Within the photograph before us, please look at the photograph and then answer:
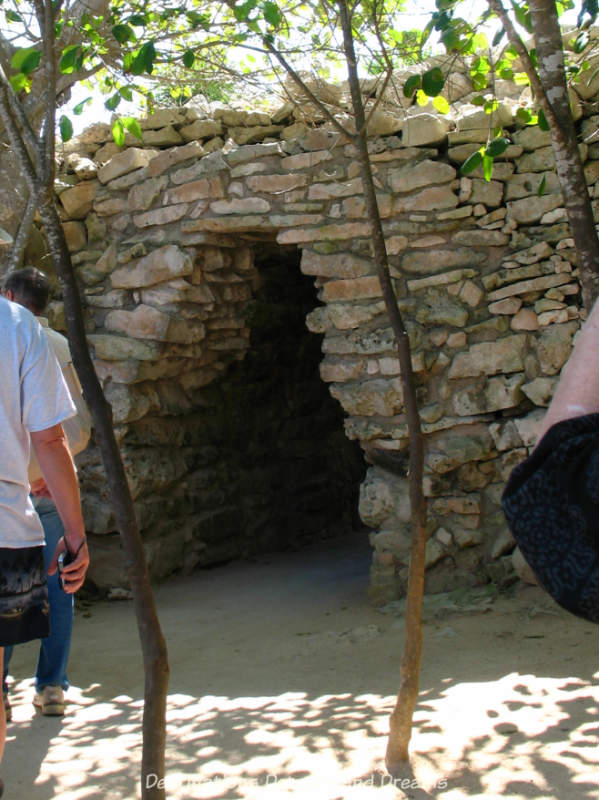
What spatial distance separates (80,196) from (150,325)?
0.94 metres

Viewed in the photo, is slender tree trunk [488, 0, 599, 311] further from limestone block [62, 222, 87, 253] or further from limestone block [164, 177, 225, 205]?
limestone block [62, 222, 87, 253]

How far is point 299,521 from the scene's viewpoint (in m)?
6.79

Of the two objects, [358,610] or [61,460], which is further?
[358,610]

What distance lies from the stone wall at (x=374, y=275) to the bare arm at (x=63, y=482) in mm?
2567

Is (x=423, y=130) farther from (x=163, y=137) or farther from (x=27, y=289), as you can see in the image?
(x=27, y=289)

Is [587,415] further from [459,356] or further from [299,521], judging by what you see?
[299,521]

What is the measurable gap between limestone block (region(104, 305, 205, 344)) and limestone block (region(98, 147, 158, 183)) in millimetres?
819

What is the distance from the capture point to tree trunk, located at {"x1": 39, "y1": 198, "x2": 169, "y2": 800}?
2109mm

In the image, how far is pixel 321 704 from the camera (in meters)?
3.17

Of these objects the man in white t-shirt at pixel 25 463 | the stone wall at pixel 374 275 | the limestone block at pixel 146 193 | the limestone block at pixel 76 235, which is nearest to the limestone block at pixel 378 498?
the stone wall at pixel 374 275

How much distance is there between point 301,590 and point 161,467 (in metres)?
1.18

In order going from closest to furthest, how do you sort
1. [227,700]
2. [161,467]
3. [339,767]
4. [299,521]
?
[339,767], [227,700], [161,467], [299,521]

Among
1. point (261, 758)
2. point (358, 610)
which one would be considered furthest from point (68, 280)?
point (358, 610)

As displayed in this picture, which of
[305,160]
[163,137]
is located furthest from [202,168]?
[305,160]
